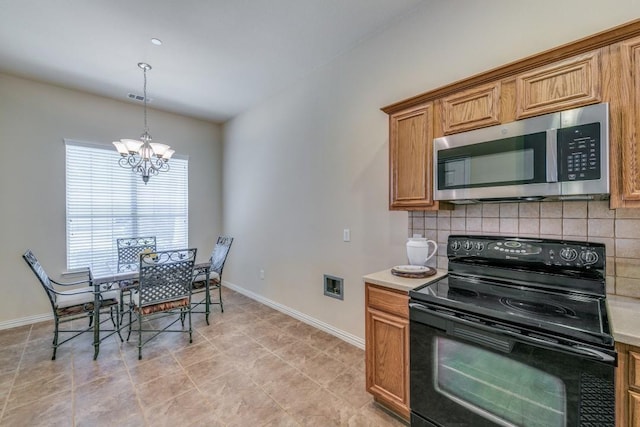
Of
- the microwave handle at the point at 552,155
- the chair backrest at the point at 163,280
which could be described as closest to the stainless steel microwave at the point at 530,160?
the microwave handle at the point at 552,155

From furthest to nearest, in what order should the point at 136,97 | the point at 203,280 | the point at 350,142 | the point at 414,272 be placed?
1. the point at 136,97
2. the point at 203,280
3. the point at 350,142
4. the point at 414,272

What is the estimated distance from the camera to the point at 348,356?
8.66ft

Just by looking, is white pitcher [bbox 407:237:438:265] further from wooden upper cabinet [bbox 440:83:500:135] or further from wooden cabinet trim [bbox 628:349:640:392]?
wooden cabinet trim [bbox 628:349:640:392]

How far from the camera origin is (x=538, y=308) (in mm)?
1331

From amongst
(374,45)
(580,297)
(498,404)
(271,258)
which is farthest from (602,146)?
(271,258)

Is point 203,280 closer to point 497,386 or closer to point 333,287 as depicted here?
point 333,287

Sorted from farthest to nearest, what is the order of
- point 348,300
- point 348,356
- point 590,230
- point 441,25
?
1. point 348,300
2. point 348,356
3. point 441,25
4. point 590,230

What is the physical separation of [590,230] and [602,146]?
0.53 meters

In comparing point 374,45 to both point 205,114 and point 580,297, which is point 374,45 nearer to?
point 580,297

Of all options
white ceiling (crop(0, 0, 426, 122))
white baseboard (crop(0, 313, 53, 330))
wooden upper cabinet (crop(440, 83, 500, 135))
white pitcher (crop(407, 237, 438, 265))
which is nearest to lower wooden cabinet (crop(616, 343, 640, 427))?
white pitcher (crop(407, 237, 438, 265))

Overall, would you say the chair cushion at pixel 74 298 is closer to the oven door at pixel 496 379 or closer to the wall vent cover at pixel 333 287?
the wall vent cover at pixel 333 287

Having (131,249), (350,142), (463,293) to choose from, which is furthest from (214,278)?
(463,293)

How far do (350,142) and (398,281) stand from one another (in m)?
1.58

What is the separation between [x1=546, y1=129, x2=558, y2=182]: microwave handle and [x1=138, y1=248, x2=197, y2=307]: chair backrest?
2.86m
